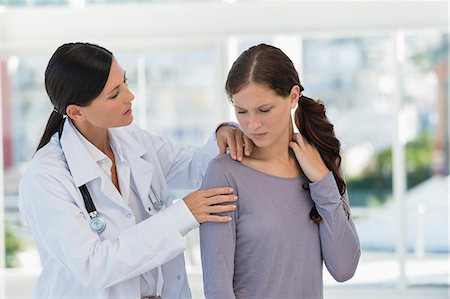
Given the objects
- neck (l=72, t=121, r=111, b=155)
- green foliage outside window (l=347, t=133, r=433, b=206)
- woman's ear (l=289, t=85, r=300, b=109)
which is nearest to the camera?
woman's ear (l=289, t=85, r=300, b=109)

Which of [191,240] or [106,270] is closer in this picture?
[106,270]

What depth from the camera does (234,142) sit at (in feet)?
6.35

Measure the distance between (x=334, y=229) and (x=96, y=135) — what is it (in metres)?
0.70

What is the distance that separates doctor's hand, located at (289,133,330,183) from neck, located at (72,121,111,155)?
53 cm

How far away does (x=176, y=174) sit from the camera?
92.9 inches

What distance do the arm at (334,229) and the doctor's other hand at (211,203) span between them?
21 cm

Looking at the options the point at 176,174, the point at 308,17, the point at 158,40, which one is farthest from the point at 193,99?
the point at 176,174

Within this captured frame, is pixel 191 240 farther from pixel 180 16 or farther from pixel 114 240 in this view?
pixel 114 240

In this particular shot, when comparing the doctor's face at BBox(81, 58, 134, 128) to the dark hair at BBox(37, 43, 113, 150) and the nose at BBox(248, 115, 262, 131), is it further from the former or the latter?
the nose at BBox(248, 115, 262, 131)

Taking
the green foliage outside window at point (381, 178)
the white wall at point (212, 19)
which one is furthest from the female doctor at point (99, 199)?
the green foliage outside window at point (381, 178)

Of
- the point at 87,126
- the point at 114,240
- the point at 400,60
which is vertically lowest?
the point at 114,240

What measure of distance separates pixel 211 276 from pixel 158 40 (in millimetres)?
3741

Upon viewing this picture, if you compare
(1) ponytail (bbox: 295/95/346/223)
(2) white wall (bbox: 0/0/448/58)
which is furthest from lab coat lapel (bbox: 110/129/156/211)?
(2) white wall (bbox: 0/0/448/58)

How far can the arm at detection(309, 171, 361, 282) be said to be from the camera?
185cm
